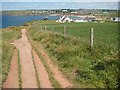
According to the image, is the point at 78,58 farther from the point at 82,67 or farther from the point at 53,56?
the point at 53,56

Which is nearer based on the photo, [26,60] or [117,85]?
[117,85]

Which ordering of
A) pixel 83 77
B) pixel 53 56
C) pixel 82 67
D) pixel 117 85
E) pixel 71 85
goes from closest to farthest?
pixel 117 85 < pixel 71 85 < pixel 83 77 < pixel 82 67 < pixel 53 56

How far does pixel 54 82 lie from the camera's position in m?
11.4

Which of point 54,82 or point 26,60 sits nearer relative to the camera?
point 54,82

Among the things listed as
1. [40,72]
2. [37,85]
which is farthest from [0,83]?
[40,72]

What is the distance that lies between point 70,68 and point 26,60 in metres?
4.03

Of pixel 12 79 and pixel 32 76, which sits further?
pixel 32 76

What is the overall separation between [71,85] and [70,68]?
2457 millimetres

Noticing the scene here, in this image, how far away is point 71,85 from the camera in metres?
11.1

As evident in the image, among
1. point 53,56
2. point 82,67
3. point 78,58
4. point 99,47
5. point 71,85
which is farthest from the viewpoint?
point 53,56

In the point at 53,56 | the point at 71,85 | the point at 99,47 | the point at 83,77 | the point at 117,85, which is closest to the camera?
the point at 117,85

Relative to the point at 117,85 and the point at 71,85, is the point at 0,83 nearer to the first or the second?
the point at 71,85

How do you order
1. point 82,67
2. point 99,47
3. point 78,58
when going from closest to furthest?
point 82,67
point 78,58
point 99,47

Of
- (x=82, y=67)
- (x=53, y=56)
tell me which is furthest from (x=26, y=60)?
(x=82, y=67)
